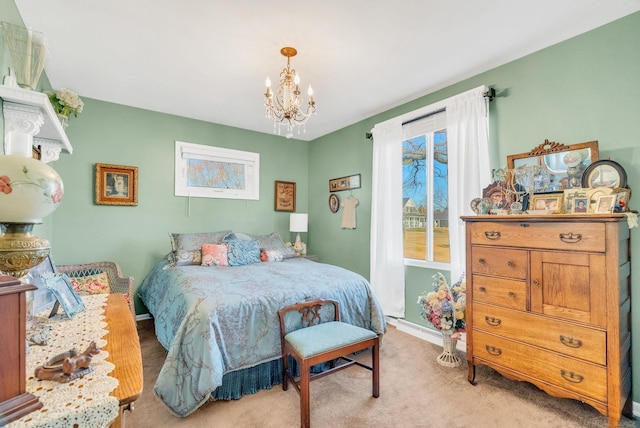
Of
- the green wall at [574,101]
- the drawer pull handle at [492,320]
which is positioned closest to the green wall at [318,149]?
the green wall at [574,101]

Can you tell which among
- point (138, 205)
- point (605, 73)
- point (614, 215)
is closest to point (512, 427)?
point (614, 215)

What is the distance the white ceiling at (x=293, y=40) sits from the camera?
1862mm

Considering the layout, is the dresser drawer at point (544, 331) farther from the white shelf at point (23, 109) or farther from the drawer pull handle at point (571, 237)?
the white shelf at point (23, 109)

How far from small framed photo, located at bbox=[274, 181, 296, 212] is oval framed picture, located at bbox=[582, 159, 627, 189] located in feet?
11.7

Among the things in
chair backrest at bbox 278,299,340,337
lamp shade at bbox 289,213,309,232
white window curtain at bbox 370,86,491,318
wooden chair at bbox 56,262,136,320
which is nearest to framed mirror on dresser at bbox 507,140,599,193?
white window curtain at bbox 370,86,491,318

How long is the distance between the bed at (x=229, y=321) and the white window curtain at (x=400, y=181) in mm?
816

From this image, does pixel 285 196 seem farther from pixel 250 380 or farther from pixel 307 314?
pixel 250 380

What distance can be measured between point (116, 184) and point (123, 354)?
302 centimetres

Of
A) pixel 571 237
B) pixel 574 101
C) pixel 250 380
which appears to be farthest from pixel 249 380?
pixel 574 101

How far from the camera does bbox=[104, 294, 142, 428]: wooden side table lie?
80 centimetres

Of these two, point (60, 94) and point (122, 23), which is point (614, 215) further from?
point (60, 94)

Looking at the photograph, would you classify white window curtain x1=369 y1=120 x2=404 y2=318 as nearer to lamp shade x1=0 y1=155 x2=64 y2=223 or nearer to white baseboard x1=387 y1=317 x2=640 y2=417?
white baseboard x1=387 y1=317 x2=640 y2=417

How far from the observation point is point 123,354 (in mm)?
1010

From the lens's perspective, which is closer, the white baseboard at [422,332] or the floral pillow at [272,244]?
the white baseboard at [422,332]
